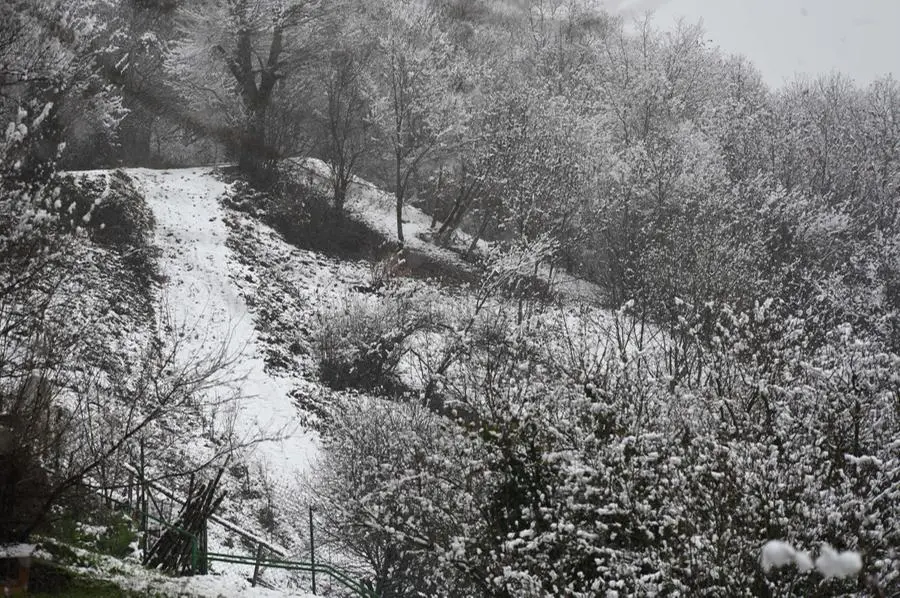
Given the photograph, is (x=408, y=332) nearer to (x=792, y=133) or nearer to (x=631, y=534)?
(x=631, y=534)

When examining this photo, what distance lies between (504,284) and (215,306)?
11288 millimetres

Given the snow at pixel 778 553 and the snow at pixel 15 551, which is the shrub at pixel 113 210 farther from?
the snow at pixel 778 553

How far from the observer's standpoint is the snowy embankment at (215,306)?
1828 cm

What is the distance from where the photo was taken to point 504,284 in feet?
95.0

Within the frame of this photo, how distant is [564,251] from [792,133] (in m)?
11.4

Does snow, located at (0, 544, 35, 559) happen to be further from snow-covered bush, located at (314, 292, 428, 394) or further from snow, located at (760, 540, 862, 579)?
snow-covered bush, located at (314, 292, 428, 394)

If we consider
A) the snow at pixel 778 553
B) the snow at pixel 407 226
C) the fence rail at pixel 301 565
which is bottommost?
the fence rail at pixel 301 565

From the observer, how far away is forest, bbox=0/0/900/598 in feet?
26.4

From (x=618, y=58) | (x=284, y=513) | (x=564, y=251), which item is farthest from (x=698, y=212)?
(x=284, y=513)

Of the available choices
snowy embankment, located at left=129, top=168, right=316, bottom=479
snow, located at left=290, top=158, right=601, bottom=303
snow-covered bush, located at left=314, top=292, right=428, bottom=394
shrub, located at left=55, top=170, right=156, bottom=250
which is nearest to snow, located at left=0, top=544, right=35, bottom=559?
snowy embankment, located at left=129, top=168, right=316, bottom=479

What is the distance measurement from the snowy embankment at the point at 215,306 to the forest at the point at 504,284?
2.55 feet

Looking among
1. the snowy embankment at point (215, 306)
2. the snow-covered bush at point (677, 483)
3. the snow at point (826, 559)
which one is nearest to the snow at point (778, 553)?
the snow at point (826, 559)

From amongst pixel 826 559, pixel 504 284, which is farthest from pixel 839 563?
pixel 504 284

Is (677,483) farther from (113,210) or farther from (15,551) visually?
(113,210)
